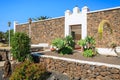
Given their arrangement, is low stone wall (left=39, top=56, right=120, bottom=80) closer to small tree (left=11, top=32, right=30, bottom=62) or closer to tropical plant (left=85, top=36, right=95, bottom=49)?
small tree (left=11, top=32, right=30, bottom=62)

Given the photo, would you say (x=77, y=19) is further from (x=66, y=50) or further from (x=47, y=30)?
(x=66, y=50)

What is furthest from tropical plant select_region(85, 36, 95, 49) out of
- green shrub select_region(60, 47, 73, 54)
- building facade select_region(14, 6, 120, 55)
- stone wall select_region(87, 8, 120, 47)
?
stone wall select_region(87, 8, 120, 47)

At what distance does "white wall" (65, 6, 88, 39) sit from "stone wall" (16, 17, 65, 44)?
3.11 ft

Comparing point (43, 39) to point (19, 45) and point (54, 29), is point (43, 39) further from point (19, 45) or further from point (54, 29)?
point (19, 45)

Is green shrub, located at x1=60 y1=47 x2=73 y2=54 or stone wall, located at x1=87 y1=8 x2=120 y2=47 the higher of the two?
stone wall, located at x1=87 y1=8 x2=120 y2=47

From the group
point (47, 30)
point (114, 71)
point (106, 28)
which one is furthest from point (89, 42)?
point (47, 30)

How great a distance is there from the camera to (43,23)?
85.3 feet

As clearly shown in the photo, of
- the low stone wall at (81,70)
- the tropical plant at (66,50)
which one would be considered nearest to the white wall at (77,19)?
the tropical plant at (66,50)

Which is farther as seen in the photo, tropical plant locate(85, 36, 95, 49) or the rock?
tropical plant locate(85, 36, 95, 49)

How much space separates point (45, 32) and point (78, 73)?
48.3 feet

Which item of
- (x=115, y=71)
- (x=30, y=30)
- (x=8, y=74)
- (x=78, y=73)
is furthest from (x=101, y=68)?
(x=30, y=30)

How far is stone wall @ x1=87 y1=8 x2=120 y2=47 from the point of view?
55.9ft

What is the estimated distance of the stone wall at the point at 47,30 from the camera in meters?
23.2

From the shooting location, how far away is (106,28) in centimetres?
1791
